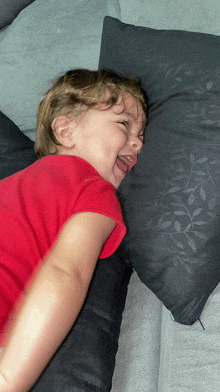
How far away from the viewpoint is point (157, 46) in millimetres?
1003

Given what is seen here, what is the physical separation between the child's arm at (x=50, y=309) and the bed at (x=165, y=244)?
0.14 meters

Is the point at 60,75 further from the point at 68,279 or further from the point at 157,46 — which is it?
the point at 68,279

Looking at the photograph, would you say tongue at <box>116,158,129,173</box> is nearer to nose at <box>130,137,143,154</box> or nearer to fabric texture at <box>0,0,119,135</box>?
nose at <box>130,137,143,154</box>

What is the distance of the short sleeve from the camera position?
76 cm

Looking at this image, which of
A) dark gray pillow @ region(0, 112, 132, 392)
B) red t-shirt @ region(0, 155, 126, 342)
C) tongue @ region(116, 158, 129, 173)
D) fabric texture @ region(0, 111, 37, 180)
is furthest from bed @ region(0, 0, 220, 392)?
fabric texture @ region(0, 111, 37, 180)

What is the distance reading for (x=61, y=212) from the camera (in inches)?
33.2

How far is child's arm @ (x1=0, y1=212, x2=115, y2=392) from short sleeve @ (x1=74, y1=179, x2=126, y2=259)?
54 millimetres

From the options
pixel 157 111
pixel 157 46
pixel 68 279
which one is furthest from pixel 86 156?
pixel 68 279

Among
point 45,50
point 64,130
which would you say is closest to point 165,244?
point 64,130

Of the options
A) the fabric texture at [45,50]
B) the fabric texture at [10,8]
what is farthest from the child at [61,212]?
the fabric texture at [10,8]

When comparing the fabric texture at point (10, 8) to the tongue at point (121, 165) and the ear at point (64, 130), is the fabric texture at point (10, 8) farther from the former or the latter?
the tongue at point (121, 165)

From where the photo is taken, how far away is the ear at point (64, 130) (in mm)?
1130

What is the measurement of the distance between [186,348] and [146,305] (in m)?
0.16

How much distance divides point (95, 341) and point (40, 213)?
0.33 m
